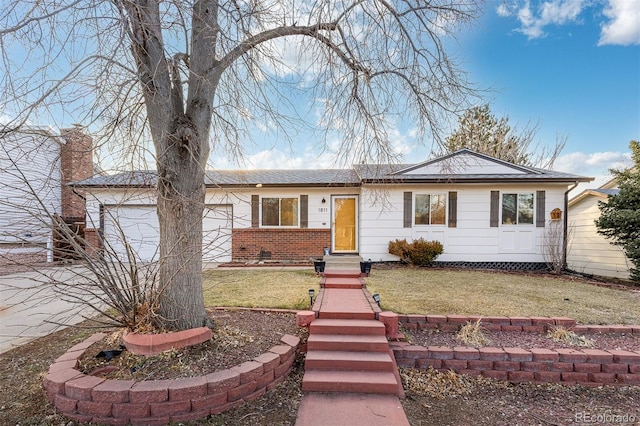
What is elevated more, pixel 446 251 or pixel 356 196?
pixel 356 196

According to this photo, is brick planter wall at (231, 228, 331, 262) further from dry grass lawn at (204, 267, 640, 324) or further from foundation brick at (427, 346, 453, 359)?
foundation brick at (427, 346, 453, 359)

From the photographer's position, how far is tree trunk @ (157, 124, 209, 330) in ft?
10.5

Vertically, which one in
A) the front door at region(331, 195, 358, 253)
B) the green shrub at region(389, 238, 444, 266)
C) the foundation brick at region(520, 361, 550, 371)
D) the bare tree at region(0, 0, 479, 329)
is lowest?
the foundation brick at region(520, 361, 550, 371)

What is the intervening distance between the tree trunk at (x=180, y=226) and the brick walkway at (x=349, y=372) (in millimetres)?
1464

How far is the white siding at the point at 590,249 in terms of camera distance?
9.30m

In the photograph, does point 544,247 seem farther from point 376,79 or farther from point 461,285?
point 376,79

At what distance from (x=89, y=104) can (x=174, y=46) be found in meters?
1.18

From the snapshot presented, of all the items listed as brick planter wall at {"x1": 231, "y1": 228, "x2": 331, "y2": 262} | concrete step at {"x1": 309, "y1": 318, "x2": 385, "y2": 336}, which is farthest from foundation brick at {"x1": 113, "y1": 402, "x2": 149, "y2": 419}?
brick planter wall at {"x1": 231, "y1": 228, "x2": 331, "y2": 262}

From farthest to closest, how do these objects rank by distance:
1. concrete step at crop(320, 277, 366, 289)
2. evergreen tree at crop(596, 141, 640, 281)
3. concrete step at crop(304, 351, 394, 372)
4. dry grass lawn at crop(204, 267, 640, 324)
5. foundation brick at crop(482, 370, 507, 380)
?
1. evergreen tree at crop(596, 141, 640, 281)
2. concrete step at crop(320, 277, 366, 289)
3. dry grass lawn at crop(204, 267, 640, 324)
4. foundation brick at crop(482, 370, 507, 380)
5. concrete step at crop(304, 351, 394, 372)

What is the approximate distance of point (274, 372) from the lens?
9.74 ft

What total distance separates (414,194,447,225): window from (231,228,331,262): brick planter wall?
10.9 ft

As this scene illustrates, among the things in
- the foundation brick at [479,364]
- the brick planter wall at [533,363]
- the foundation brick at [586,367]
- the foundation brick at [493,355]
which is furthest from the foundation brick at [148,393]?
the foundation brick at [586,367]

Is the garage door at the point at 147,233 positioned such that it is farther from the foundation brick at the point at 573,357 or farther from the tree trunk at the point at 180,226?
the foundation brick at the point at 573,357

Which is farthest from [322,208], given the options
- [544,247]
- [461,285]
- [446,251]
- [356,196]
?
[544,247]
